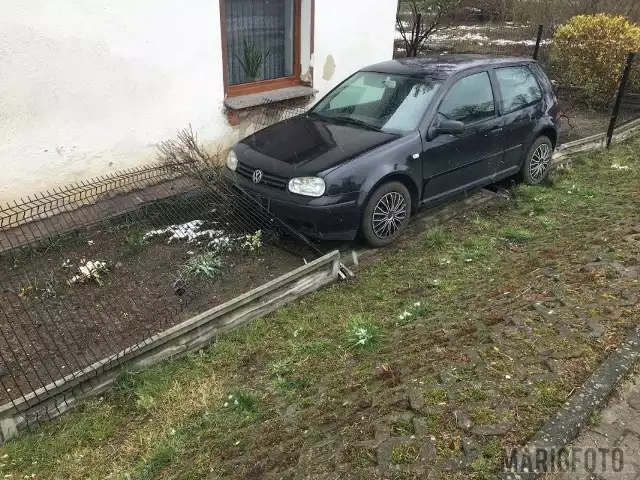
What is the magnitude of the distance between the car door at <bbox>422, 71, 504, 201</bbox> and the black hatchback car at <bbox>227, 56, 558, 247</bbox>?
11mm

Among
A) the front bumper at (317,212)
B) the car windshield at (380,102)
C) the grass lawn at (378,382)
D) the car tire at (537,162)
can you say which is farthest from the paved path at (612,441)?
the car tire at (537,162)

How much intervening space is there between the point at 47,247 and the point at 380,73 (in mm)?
3992

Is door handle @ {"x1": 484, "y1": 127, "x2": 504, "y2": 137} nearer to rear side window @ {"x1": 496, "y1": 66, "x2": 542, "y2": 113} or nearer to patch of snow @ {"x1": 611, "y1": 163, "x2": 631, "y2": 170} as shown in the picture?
rear side window @ {"x1": 496, "y1": 66, "x2": 542, "y2": 113}

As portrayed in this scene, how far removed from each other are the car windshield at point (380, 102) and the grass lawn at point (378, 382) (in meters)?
1.54

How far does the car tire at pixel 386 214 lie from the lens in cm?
492

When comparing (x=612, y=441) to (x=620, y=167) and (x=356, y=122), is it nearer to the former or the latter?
(x=356, y=122)

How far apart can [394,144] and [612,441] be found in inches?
128

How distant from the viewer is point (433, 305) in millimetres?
4180

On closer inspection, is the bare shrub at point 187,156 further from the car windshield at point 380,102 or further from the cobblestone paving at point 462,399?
the cobblestone paving at point 462,399

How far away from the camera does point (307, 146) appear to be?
5.05 metres

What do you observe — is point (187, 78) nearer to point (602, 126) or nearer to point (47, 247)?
point (47, 247)

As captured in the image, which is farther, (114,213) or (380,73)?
(380,73)

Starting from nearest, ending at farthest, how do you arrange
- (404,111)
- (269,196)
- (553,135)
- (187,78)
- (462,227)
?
(269,196), (404,111), (462,227), (187,78), (553,135)

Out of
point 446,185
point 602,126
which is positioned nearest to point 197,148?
point 446,185
